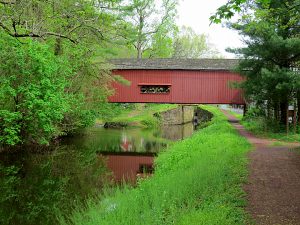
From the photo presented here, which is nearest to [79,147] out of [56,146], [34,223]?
[56,146]

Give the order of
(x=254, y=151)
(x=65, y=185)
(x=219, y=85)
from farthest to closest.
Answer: (x=219, y=85)
(x=254, y=151)
(x=65, y=185)

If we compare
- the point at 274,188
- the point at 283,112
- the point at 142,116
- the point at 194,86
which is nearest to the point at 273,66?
the point at 283,112

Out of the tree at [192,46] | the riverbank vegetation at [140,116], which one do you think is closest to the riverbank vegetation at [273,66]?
the riverbank vegetation at [140,116]

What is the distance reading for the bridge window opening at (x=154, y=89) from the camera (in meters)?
24.2

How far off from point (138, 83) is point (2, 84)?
1279 cm

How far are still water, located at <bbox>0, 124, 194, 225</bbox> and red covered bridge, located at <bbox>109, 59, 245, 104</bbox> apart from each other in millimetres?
5965

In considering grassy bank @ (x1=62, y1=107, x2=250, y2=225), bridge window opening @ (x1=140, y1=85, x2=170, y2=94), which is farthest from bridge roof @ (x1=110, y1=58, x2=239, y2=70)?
grassy bank @ (x1=62, y1=107, x2=250, y2=225)

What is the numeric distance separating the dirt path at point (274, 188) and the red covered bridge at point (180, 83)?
13625 millimetres

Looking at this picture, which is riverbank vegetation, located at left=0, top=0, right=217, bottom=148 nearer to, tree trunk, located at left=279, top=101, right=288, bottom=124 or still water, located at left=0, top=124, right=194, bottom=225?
still water, located at left=0, top=124, right=194, bottom=225

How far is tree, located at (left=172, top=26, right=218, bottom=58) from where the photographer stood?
180 ft

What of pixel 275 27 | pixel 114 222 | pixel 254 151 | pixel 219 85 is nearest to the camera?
pixel 114 222

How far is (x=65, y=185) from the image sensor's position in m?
9.90

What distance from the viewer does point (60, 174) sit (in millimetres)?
11281

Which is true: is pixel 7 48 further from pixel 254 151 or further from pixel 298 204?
pixel 298 204
